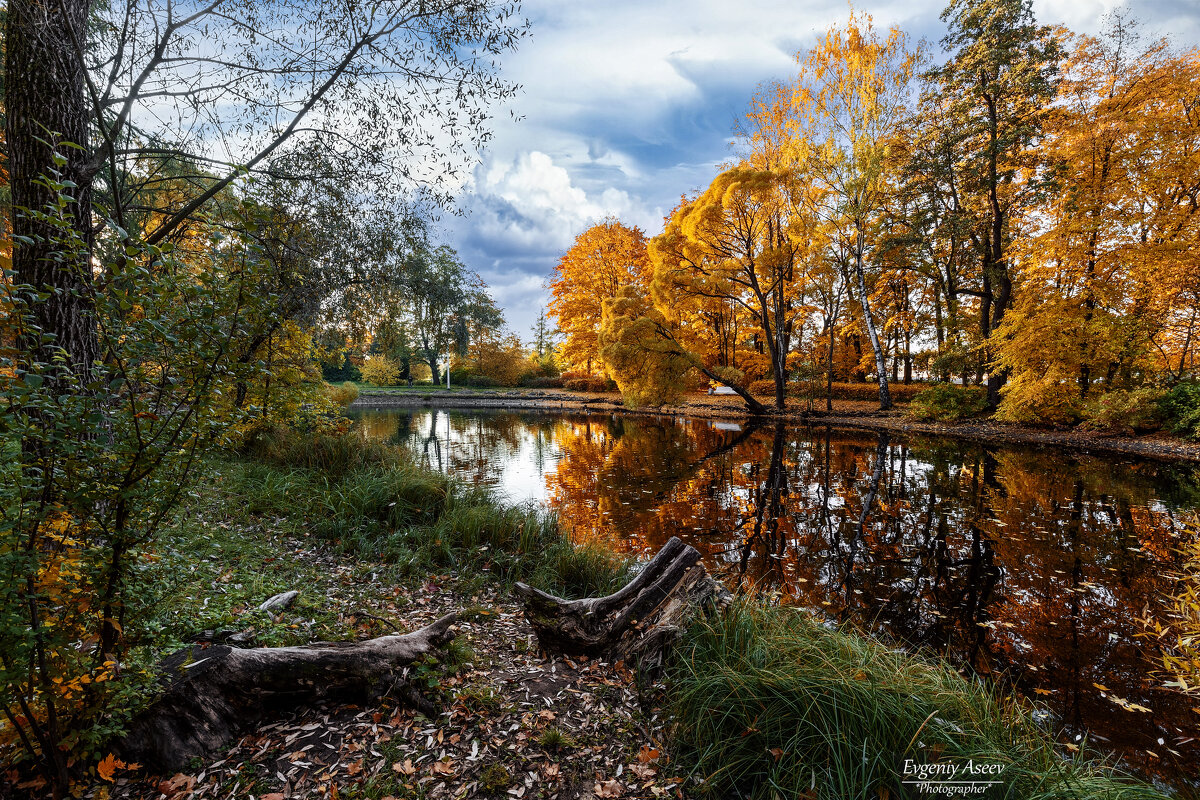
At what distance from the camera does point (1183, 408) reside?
39.4ft

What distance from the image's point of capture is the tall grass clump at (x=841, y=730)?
7.33ft

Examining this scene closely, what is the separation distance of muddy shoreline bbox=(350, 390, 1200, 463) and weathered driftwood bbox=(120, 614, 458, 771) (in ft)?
56.2

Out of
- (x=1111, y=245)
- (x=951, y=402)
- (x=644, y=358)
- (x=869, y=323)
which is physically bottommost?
(x=951, y=402)

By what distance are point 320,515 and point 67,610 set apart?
184 inches

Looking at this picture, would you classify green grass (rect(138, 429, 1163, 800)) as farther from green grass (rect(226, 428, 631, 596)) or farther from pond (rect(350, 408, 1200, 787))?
pond (rect(350, 408, 1200, 787))

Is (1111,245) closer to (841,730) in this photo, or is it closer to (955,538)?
(955,538)

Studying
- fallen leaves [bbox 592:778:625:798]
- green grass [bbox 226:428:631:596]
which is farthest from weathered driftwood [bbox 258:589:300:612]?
fallen leaves [bbox 592:778:625:798]

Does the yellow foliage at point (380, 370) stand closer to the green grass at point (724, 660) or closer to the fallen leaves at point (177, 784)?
the green grass at point (724, 660)

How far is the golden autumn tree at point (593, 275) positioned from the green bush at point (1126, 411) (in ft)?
71.7

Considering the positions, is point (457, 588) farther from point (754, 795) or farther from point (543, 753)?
point (754, 795)

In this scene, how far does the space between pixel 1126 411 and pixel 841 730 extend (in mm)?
16801

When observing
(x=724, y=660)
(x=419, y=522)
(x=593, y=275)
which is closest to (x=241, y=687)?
(x=724, y=660)

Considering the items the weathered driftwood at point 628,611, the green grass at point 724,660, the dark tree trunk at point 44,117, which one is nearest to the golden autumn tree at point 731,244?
the green grass at point 724,660

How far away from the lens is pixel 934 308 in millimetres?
24844
